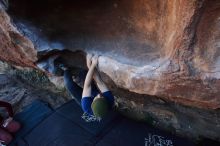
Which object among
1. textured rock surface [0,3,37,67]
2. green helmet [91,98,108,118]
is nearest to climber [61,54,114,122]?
green helmet [91,98,108,118]

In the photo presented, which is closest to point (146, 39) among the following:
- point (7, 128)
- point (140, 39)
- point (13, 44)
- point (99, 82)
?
point (140, 39)

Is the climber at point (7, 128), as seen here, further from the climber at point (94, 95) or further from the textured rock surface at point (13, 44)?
the climber at point (94, 95)

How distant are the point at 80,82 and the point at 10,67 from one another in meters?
0.82

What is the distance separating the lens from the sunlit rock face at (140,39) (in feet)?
2.65

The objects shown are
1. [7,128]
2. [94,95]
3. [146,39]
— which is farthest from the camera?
[7,128]

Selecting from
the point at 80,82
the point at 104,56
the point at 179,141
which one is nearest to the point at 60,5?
the point at 104,56

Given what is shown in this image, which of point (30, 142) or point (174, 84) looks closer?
point (174, 84)

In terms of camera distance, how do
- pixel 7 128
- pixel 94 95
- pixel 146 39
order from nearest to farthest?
pixel 146 39
pixel 94 95
pixel 7 128

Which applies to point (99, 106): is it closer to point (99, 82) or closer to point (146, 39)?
point (99, 82)

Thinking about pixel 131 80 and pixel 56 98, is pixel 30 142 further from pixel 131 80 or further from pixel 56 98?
pixel 131 80

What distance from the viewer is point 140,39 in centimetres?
106

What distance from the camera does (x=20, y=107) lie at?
1.90 meters

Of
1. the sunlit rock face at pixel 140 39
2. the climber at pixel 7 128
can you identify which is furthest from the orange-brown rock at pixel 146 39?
the climber at pixel 7 128

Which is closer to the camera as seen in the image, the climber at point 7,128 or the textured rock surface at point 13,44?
the textured rock surface at point 13,44
